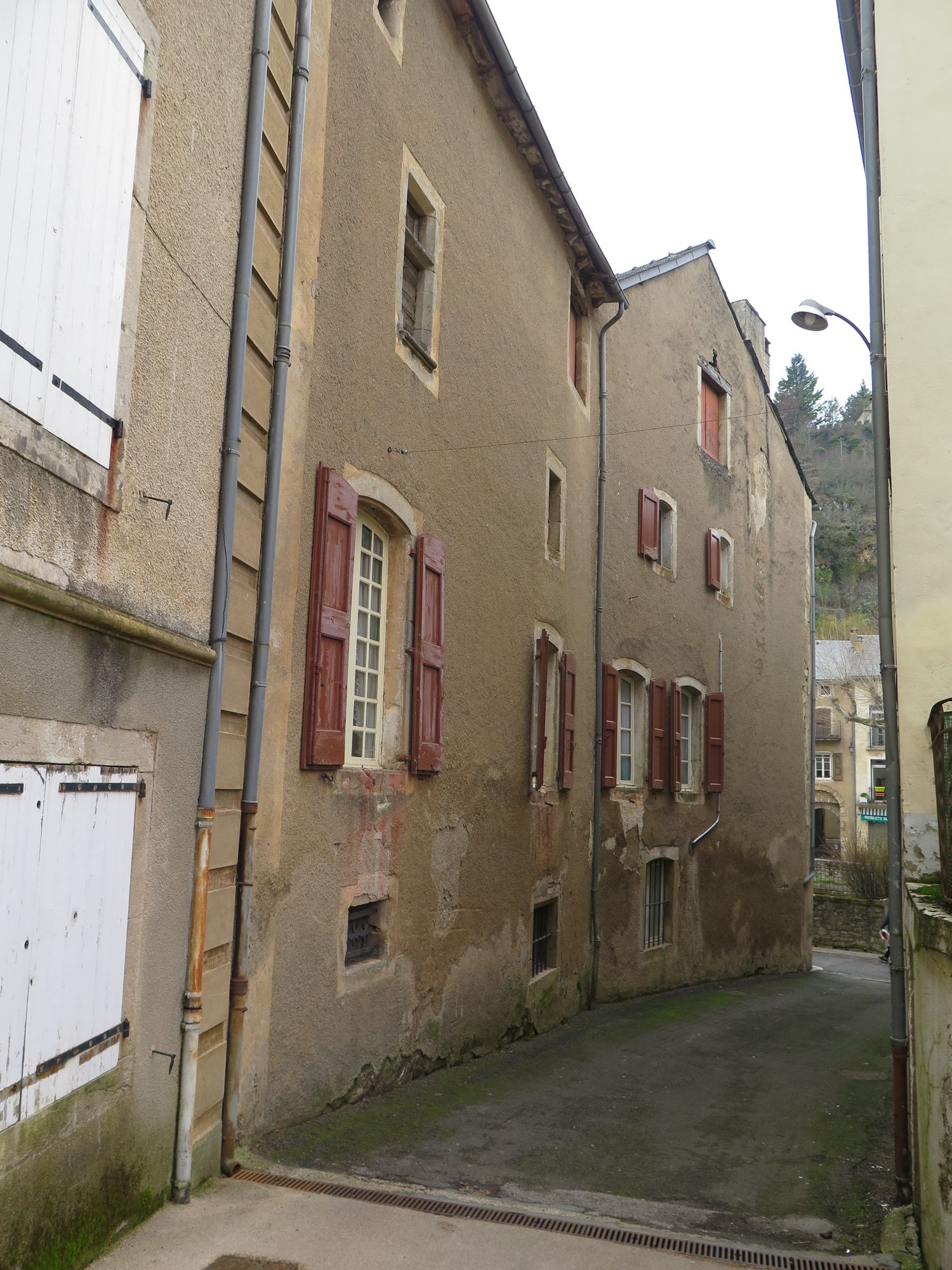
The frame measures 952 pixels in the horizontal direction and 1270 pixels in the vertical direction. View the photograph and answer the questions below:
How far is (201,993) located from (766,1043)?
784 centimetres

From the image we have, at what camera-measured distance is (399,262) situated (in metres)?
7.90

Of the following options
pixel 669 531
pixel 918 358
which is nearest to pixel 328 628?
pixel 918 358

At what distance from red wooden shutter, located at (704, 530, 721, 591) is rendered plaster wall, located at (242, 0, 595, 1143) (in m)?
4.46

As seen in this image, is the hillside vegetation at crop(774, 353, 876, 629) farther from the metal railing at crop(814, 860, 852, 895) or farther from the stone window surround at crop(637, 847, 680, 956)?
the stone window surround at crop(637, 847, 680, 956)

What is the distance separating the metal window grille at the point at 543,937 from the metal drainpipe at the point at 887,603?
171 inches

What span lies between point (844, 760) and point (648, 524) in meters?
36.5

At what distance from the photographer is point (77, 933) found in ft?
Result: 13.6

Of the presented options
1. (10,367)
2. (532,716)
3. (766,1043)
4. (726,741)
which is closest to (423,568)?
(532,716)

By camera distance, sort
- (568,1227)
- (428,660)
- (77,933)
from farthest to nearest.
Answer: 1. (428,660)
2. (568,1227)
3. (77,933)

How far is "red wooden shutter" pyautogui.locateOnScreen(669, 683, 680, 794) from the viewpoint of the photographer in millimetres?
14773

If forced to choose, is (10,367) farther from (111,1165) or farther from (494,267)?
(494,267)

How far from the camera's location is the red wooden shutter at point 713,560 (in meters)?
16.3

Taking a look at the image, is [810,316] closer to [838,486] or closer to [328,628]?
[328,628]

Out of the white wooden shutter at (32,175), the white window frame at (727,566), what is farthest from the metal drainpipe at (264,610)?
the white window frame at (727,566)
